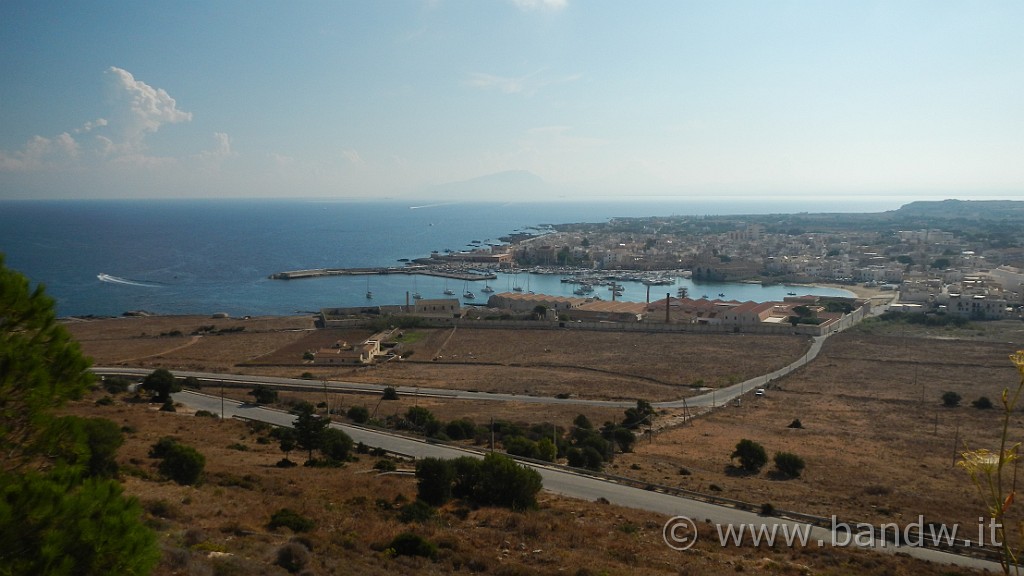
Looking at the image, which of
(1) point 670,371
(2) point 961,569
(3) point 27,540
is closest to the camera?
(3) point 27,540

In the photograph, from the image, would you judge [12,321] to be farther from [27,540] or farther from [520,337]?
[520,337]

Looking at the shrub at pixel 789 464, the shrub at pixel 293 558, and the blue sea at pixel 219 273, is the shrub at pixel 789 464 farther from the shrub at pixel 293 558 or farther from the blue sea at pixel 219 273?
the blue sea at pixel 219 273

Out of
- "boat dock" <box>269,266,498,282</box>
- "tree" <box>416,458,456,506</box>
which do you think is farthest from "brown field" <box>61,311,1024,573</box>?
"boat dock" <box>269,266,498,282</box>

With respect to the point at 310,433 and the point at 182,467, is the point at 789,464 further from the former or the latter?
the point at 182,467

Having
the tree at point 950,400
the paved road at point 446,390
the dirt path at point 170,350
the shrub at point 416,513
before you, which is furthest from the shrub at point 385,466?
the dirt path at point 170,350

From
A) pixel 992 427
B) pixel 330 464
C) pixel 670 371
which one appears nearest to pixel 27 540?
pixel 330 464
